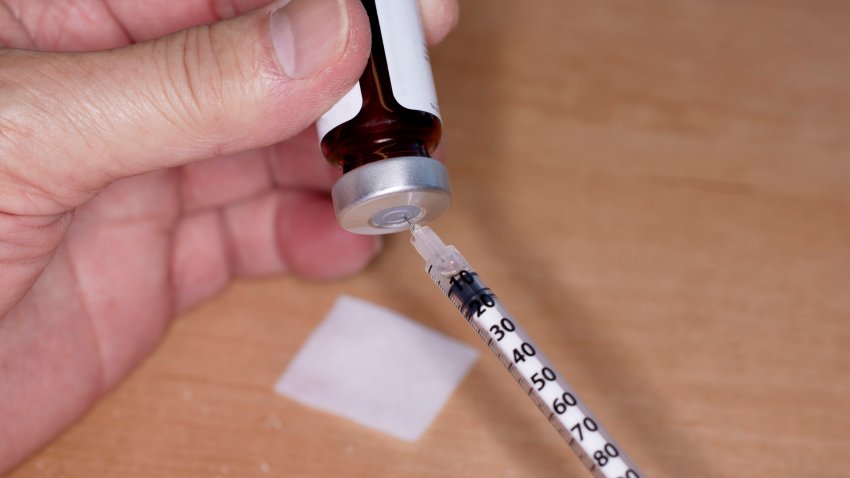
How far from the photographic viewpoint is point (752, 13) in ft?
4.15

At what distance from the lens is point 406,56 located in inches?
27.3

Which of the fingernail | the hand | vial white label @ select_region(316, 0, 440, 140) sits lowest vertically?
the hand

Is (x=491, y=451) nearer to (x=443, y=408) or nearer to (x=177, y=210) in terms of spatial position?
(x=443, y=408)

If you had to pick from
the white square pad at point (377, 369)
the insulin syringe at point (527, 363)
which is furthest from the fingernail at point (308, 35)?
the white square pad at point (377, 369)

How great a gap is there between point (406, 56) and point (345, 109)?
6cm

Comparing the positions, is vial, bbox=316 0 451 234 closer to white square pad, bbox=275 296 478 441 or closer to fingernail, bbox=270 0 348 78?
fingernail, bbox=270 0 348 78

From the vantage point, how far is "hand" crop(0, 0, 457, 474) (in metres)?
0.66

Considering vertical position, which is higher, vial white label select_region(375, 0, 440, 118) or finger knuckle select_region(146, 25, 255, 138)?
vial white label select_region(375, 0, 440, 118)

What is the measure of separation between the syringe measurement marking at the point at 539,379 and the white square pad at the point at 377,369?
0.56 feet

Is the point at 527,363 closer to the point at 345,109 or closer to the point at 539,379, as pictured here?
the point at 539,379

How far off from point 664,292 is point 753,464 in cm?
20

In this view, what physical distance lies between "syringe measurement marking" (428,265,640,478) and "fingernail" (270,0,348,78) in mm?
206

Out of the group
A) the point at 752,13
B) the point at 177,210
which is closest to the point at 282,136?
the point at 177,210

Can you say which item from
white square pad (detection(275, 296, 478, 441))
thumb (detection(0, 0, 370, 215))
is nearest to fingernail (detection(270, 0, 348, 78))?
thumb (detection(0, 0, 370, 215))
